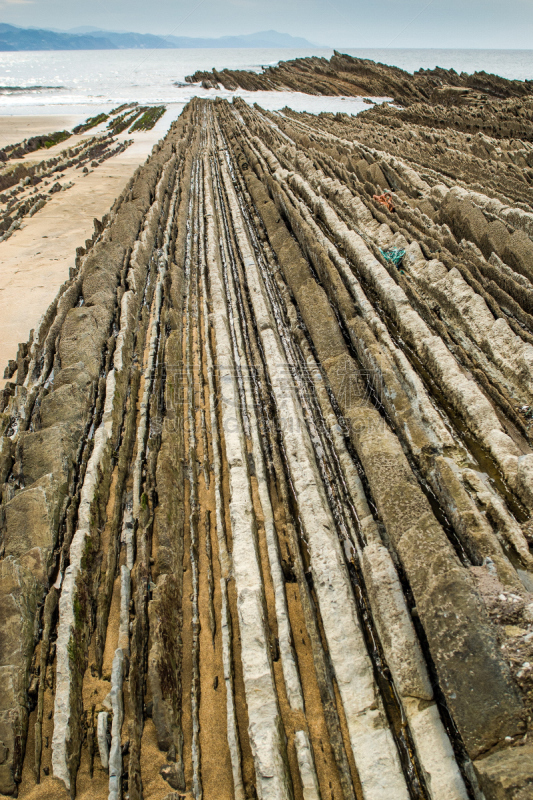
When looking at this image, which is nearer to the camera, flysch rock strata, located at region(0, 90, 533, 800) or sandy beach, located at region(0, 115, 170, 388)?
flysch rock strata, located at region(0, 90, 533, 800)

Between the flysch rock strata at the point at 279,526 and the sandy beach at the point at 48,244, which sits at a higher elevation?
the sandy beach at the point at 48,244

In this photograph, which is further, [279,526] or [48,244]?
[48,244]

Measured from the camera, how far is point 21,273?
12258mm

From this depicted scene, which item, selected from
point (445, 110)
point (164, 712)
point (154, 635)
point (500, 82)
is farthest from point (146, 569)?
point (500, 82)

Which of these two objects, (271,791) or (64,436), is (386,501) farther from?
(64,436)

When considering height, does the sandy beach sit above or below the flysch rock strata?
above

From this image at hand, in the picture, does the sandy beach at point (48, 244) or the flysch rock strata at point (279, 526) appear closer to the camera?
the flysch rock strata at point (279, 526)

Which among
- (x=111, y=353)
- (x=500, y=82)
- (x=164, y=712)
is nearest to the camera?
(x=164, y=712)

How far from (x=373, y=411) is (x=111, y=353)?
482 centimetres

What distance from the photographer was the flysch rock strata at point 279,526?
11.2ft

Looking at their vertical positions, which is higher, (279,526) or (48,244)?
(48,244)

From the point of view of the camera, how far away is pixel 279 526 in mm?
5102

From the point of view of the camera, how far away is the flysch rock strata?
3.41 metres

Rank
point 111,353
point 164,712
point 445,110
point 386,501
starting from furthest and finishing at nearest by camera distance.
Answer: point 445,110 < point 111,353 < point 386,501 < point 164,712
